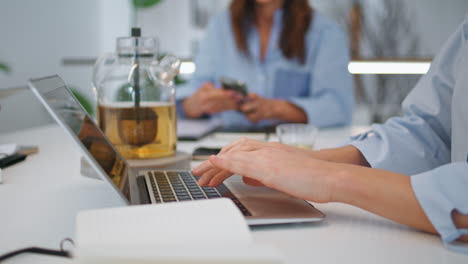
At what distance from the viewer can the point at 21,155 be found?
1.00 meters

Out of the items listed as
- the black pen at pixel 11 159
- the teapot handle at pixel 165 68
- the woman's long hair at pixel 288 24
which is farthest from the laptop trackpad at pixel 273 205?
the woman's long hair at pixel 288 24

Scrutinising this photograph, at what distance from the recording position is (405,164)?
0.78 metres

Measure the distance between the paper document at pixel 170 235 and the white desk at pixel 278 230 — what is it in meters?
0.09

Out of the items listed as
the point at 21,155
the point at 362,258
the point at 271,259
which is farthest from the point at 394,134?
the point at 21,155

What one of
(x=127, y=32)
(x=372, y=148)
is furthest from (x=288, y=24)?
(x=127, y=32)

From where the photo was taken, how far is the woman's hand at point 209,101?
154 centimetres

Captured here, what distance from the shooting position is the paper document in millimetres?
326

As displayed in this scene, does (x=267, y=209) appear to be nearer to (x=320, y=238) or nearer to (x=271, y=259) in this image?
(x=320, y=238)

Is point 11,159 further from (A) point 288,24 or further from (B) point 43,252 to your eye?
(A) point 288,24

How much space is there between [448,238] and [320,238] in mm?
A: 137

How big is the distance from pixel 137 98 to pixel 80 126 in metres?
0.31

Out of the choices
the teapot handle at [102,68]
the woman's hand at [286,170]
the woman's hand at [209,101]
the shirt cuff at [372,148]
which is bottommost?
the woman's hand at [209,101]

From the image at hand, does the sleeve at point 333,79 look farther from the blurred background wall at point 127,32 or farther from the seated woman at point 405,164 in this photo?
the blurred background wall at point 127,32

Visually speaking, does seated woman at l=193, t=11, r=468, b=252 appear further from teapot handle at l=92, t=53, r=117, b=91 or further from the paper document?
teapot handle at l=92, t=53, r=117, b=91
